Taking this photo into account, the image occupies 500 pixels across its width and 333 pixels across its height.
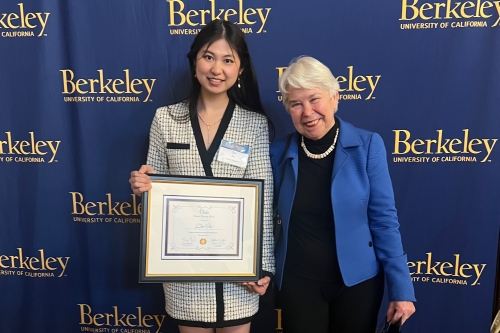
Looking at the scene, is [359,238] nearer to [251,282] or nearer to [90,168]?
[251,282]

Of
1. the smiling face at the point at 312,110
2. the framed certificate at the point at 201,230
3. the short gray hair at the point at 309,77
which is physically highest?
the short gray hair at the point at 309,77

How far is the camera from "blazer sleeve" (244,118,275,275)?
1323mm

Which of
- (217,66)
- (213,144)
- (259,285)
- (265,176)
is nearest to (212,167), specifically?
(213,144)

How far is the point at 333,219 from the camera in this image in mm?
1223

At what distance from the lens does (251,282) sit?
1301 mm

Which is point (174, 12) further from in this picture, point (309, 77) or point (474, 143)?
point (474, 143)

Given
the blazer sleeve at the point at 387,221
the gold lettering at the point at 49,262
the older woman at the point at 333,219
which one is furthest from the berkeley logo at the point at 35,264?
the blazer sleeve at the point at 387,221

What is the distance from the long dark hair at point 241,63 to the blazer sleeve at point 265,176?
129 mm

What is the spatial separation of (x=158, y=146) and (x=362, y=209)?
28.9 inches

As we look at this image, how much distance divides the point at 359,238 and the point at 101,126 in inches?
48.4

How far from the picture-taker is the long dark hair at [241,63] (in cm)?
126

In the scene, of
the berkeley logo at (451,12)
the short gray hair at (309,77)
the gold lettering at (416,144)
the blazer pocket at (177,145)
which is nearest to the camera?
the short gray hair at (309,77)

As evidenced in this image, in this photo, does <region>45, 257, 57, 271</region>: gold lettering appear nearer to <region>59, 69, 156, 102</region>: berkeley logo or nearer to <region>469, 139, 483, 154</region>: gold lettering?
<region>59, 69, 156, 102</region>: berkeley logo

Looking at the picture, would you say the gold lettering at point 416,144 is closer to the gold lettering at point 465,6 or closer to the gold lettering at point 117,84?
the gold lettering at point 465,6
